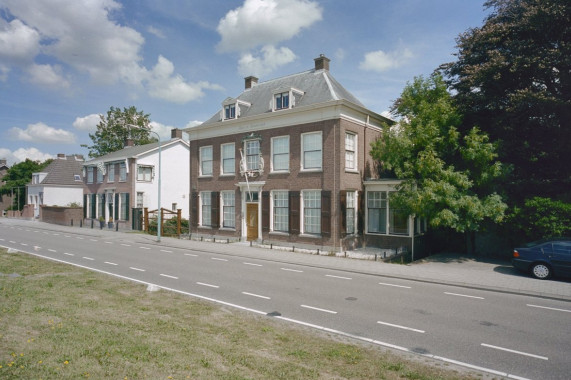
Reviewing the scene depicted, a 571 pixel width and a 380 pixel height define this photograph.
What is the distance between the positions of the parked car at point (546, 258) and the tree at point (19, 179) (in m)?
72.0

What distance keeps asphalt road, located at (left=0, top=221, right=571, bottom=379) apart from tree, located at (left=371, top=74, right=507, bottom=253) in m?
4.90

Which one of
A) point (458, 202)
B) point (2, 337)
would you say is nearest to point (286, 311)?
point (2, 337)

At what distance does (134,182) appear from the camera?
36469mm

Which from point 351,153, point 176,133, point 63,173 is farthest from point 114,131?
point 351,153

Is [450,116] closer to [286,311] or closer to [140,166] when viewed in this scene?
[286,311]

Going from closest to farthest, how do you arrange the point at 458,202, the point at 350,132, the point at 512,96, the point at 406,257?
1. the point at 458,202
2. the point at 512,96
3. the point at 406,257
4. the point at 350,132

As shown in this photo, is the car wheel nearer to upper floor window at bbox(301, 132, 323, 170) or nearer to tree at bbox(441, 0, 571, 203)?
tree at bbox(441, 0, 571, 203)

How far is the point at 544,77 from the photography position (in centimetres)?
1884

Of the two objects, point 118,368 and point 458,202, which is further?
point 458,202

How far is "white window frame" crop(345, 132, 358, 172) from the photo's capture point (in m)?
21.4

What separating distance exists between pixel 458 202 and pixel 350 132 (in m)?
7.53

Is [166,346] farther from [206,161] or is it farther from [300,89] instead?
[206,161]

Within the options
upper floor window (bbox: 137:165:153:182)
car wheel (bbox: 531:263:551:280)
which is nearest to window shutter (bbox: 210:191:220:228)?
upper floor window (bbox: 137:165:153:182)

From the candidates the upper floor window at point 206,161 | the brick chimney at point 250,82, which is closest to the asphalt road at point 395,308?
the upper floor window at point 206,161
